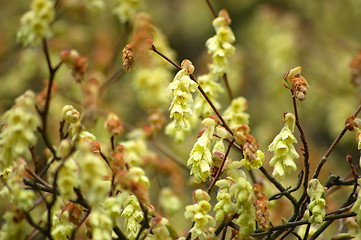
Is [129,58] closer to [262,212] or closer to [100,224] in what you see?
[100,224]

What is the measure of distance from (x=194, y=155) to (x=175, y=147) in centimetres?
349

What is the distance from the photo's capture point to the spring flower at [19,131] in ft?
5.86

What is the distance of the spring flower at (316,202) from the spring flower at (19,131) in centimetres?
121

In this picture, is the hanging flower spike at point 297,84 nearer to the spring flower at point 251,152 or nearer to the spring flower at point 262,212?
the spring flower at point 251,152

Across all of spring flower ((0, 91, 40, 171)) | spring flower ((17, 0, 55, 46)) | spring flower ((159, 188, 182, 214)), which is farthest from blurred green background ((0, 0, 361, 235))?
spring flower ((0, 91, 40, 171))

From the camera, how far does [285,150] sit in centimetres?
214

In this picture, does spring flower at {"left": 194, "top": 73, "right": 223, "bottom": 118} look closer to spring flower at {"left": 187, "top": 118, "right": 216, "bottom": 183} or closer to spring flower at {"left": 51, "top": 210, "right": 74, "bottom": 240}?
spring flower at {"left": 187, "top": 118, "right": 216, "bottom": 183}

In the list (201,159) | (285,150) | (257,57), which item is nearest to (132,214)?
(201,159)

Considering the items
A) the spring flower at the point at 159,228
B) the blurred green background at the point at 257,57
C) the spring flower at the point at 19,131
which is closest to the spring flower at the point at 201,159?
the spring flower at the point at 159,228

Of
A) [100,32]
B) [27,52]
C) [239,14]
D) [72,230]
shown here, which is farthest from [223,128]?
[239,14]

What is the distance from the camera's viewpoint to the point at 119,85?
7.24 meters

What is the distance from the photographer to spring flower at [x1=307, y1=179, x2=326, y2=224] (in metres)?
2.01

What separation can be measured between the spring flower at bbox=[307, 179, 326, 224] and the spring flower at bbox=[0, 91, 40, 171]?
121 centimetres

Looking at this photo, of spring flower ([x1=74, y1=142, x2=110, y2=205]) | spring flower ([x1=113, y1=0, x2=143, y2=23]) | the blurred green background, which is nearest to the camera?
spring flower ([x1=74, y1=142, x2=110, y2=205])
